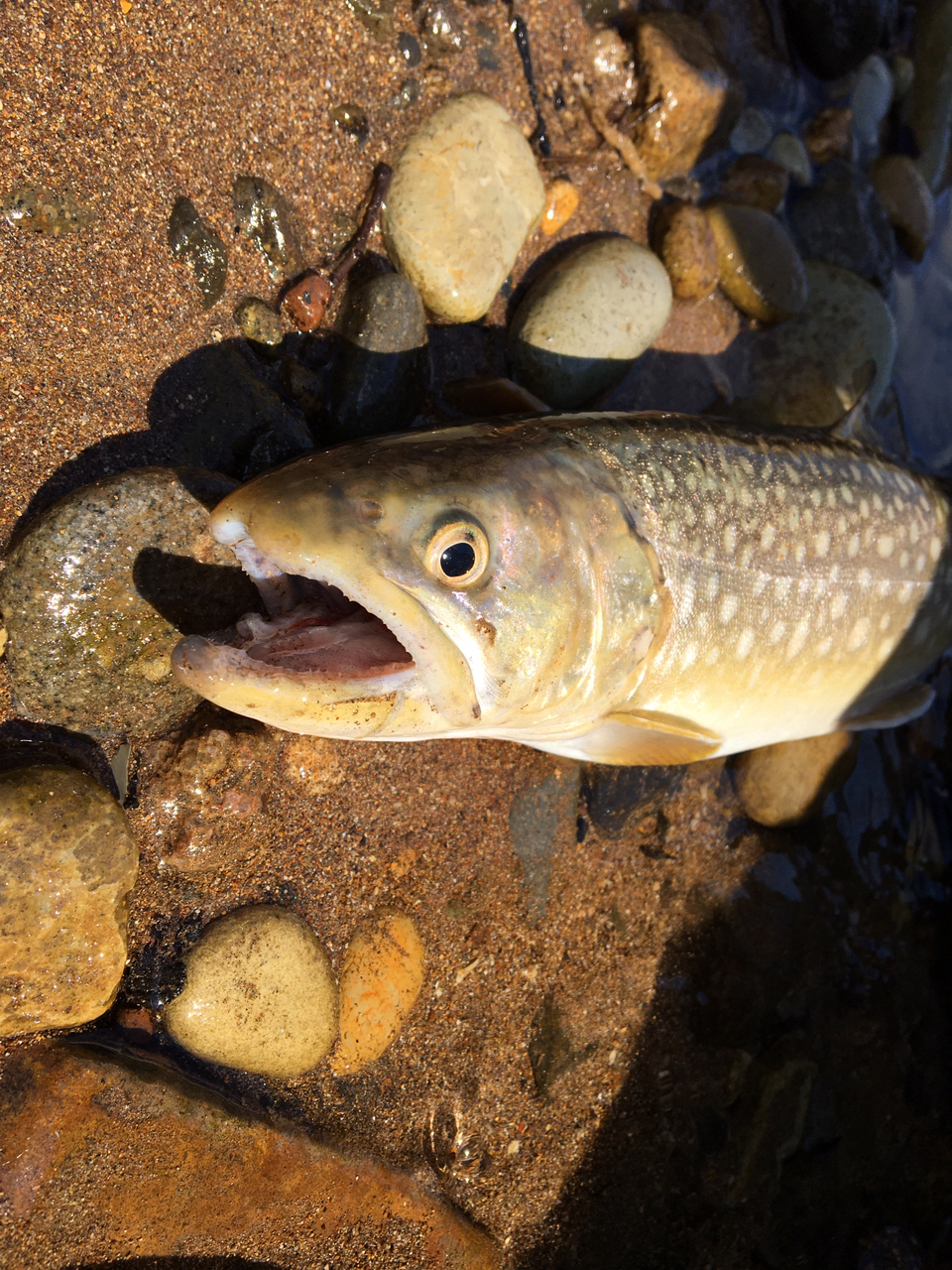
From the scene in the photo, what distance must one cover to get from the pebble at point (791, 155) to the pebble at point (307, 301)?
11.8 ft

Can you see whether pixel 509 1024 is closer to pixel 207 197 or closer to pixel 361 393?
pixel 361 393

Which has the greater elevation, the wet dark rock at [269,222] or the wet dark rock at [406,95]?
the wet dark rock at [406,95]

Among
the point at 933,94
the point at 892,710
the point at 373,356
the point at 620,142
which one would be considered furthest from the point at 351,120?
the point at 933,94

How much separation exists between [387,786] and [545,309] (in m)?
2.42

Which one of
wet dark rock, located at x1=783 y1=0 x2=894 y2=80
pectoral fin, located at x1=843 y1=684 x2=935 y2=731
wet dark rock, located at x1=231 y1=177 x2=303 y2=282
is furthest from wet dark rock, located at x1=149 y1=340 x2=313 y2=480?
wet dark rock, located at x1=783 y1=0 x2=894 y2=80

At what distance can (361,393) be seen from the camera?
3389mm

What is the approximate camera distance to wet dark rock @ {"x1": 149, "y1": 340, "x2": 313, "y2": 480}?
120 inches

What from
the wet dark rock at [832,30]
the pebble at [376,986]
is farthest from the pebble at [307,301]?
the wet dark rock at [832,30]

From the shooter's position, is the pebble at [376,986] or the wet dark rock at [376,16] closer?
the pebble at [376,986]

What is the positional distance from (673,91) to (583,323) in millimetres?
1734

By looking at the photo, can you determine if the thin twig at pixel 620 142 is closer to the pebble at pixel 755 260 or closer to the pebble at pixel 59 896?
the pebble at pixel 755 260

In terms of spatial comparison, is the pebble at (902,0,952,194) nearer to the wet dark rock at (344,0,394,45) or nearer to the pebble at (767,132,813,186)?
the pebble at (767,132,813,186)

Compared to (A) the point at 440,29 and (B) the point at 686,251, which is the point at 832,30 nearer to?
(B) the point at 686,251

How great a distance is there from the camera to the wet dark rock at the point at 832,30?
5.43 m
